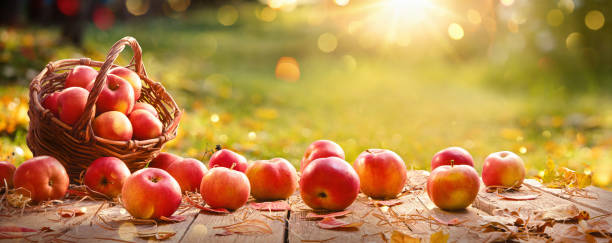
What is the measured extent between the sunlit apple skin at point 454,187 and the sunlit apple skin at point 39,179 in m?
1.78

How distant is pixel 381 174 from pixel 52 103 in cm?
179

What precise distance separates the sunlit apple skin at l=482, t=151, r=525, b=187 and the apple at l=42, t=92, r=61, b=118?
7.76ft

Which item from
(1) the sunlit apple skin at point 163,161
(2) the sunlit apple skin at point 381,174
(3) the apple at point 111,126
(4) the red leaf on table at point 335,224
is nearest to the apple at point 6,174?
(3) the apple at point 111,126

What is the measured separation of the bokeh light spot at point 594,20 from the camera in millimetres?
8273

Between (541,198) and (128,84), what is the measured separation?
230 centimetres

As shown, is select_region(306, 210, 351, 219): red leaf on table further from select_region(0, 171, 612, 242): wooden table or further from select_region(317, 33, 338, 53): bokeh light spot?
select_region(317, 33, 338, 53): bokeh light spot

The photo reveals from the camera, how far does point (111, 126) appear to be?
2750 millimetres

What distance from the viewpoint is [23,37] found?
30.9ft

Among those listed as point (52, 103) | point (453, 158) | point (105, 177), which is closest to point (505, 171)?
point (453, 158)

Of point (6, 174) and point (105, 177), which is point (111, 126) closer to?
point (105, 177)

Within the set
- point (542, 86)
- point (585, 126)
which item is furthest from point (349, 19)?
point (585, 126)

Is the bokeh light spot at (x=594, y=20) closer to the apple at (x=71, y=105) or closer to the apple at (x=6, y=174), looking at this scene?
the apple at (x=71, y=105)

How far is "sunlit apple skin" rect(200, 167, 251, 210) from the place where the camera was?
2.46m

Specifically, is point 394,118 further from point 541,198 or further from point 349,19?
point 349,19
